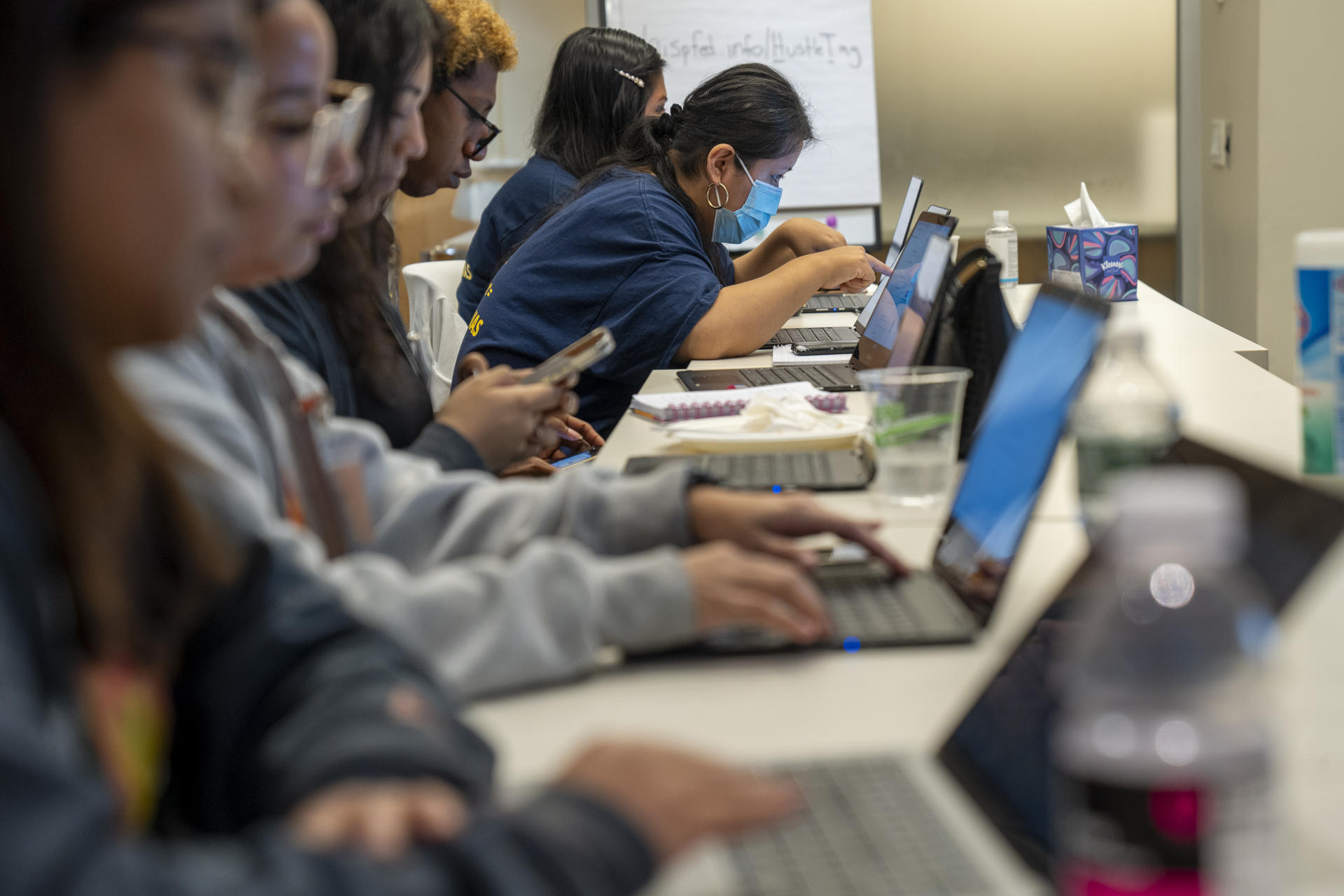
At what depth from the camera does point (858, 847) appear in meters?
0.59

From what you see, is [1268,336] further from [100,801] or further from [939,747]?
[100,801]

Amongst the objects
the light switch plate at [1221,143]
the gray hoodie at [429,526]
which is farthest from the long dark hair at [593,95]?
the gray hoodie at [429,526]

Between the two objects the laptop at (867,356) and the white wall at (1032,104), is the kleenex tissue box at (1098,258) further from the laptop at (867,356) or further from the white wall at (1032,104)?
the white wall at (1032,104)

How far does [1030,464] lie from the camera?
0.89 meters

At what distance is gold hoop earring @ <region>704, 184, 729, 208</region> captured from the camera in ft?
8.34

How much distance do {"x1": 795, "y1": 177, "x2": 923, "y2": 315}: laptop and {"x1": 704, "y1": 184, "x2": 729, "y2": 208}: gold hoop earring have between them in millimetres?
270

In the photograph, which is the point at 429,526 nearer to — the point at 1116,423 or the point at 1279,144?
the point at 1116,423

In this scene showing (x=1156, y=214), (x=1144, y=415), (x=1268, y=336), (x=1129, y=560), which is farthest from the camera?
(x=1156, y=214)

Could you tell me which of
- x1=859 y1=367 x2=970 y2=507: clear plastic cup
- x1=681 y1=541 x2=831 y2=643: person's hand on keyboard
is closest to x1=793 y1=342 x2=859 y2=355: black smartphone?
x1=859 y1=367 x2=970 y2=507: clear plastic cup

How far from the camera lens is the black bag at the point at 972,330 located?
1358 millimetres

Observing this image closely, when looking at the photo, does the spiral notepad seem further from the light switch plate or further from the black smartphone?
the light switch plate

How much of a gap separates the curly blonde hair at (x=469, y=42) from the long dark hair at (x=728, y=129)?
0.30m

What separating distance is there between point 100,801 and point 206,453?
13.4 inches

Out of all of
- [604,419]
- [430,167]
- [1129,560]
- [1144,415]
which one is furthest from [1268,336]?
[1129,560]
